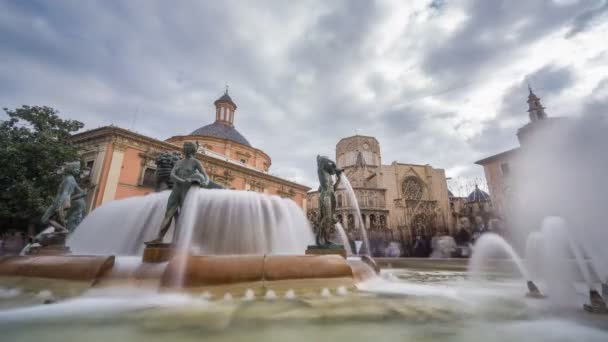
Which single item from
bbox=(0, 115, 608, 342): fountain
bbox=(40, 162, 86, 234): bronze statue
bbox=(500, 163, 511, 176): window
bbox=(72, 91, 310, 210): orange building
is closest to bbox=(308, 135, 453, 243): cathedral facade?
bbox=(500, 163, 511, 176): window

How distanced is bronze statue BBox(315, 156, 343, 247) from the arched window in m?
39.3

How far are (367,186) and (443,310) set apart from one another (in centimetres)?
4061

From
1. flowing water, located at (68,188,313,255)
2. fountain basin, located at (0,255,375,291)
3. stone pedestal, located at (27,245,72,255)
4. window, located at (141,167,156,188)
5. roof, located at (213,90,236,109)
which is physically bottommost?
fountain basin, located at (0,255,375,291)

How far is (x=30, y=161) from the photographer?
14438 mm

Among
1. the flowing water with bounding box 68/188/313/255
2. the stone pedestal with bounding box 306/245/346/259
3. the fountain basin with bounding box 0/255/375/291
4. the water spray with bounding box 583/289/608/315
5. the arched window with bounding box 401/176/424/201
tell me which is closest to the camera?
the water spray with bounding box 583/289/608/315

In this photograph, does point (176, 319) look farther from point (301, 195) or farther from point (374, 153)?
point (374, 153)

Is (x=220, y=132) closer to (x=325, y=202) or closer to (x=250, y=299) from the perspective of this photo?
(x=325, y=202)

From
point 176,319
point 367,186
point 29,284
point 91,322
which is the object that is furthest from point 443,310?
point 367,186

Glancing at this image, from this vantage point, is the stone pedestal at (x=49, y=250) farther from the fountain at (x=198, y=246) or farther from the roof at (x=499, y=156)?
the roof at (x=499, y=156)

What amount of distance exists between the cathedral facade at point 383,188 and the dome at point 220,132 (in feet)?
48.9

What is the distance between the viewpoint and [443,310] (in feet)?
8.41

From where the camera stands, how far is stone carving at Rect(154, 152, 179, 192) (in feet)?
22.3

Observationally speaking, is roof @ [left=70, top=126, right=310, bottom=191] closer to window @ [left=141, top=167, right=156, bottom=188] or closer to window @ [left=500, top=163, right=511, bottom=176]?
window @ [left=141, top=167, right=156, bottom=188]

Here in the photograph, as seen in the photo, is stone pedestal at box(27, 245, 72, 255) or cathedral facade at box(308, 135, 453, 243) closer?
stone pedestal at box(27, 245, 72, 255)
